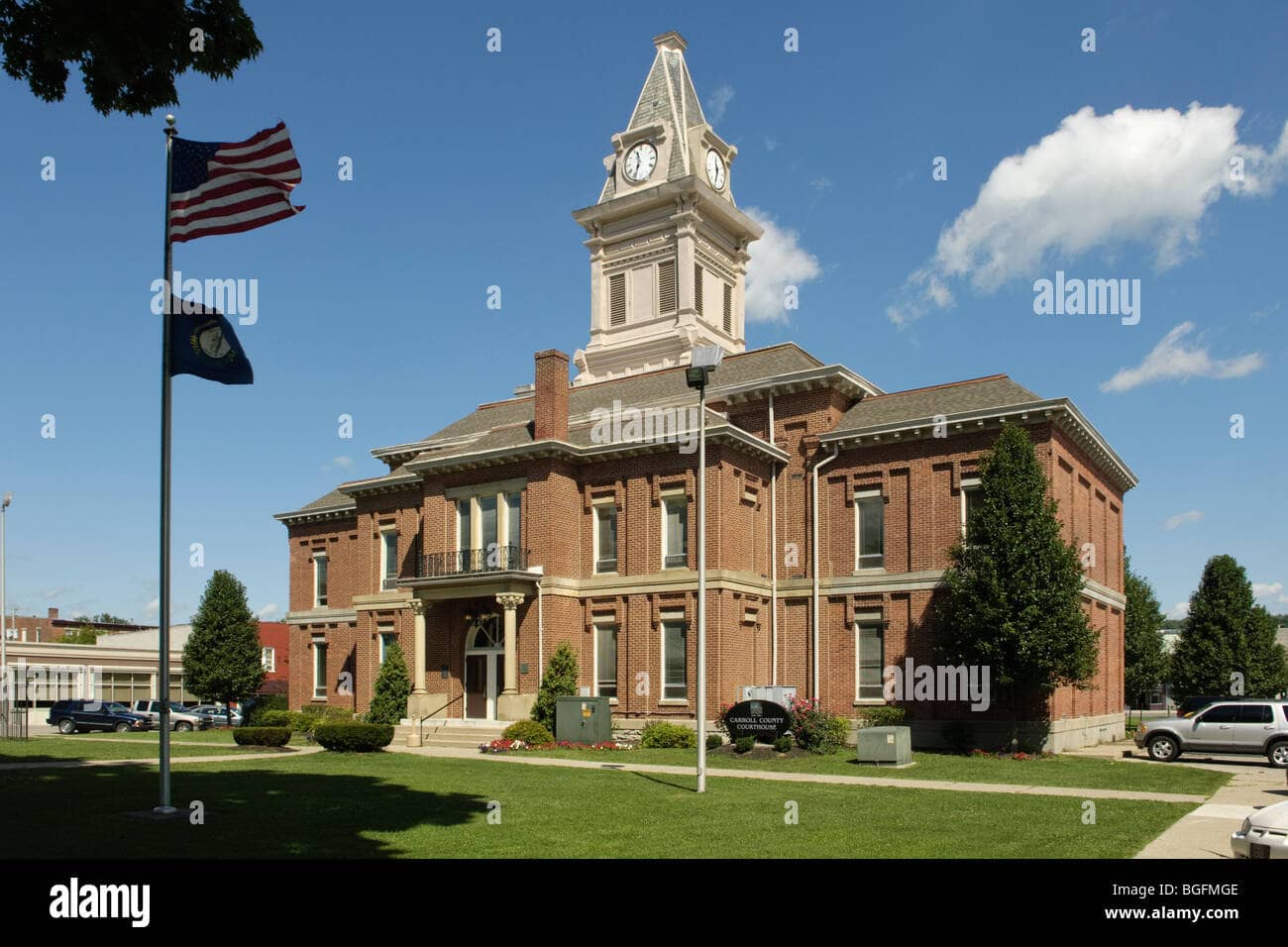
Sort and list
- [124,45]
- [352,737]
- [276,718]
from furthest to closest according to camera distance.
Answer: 1. [276,718]
2. [352,737]
3. [124,45]

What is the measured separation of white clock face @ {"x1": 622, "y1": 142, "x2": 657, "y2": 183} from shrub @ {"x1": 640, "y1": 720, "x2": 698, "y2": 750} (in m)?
31.1

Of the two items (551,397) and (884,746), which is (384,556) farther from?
(884,746)

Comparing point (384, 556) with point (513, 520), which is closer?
point (513, 520)

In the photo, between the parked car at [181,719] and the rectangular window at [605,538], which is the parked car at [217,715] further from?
the rectangular window at [605,538]

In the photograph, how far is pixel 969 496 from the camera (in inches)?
1337

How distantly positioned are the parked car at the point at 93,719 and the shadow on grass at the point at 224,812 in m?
28.1

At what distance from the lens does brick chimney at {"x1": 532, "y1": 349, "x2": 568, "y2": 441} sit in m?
38.1

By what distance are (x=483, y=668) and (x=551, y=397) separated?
9729 millimetres

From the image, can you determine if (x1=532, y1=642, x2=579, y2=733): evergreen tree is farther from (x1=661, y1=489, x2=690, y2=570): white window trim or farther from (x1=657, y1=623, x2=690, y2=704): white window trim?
(x1=661, y1=489, x2=690, y2=570): white window trim

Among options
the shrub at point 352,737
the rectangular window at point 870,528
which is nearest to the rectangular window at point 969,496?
the rectangular window at point 870,528

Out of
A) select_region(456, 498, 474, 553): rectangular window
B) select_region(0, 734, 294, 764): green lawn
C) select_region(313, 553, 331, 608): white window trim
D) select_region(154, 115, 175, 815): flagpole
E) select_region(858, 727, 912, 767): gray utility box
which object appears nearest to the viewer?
select_region(154, 115, 175, 815): flagpole

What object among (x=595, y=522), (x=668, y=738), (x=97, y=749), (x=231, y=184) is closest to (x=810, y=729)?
(x=668, y=738)

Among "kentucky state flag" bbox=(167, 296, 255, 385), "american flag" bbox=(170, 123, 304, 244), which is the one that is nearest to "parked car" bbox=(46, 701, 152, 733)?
"kentucky state flag" bbox=(167, 296, 255, 385)

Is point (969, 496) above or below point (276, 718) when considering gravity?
above
